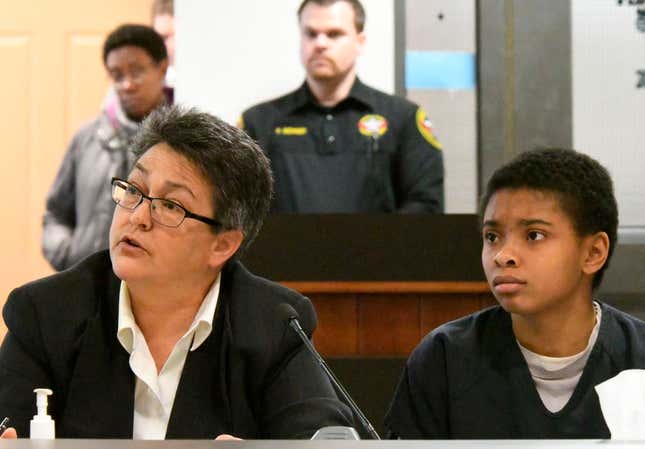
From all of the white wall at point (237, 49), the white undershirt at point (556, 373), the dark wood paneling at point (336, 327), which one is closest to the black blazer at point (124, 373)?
the white undershirt at point (556, 373)

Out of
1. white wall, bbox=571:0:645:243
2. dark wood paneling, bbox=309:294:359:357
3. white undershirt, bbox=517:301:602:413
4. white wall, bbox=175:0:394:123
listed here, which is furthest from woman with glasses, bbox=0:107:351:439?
white wall, bbox=571:0:645:243

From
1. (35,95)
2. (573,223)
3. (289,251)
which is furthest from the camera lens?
(35,95)

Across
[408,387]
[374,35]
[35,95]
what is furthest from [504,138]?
[35,95]

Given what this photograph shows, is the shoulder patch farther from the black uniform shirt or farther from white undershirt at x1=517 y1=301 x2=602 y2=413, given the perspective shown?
white undershirt at x1=517 y1=301 x2=602 y2=413

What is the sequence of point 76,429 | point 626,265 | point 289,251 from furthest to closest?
point 626,265 → point 289,251 → point 76,429

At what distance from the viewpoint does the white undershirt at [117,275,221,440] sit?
1.92 metres

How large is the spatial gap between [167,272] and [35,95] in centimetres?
353

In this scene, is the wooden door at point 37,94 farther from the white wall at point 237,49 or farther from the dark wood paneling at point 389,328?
the dark wood paneling at point 389,328

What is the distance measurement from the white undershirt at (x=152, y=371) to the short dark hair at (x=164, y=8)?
218 cm

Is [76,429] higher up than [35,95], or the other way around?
[35,95]

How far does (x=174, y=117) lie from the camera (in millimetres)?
2062

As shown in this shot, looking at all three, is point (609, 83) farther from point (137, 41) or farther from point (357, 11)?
point (137, 41)

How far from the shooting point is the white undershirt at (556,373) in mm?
2129

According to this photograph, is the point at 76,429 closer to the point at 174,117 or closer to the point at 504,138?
the point at 174,117
